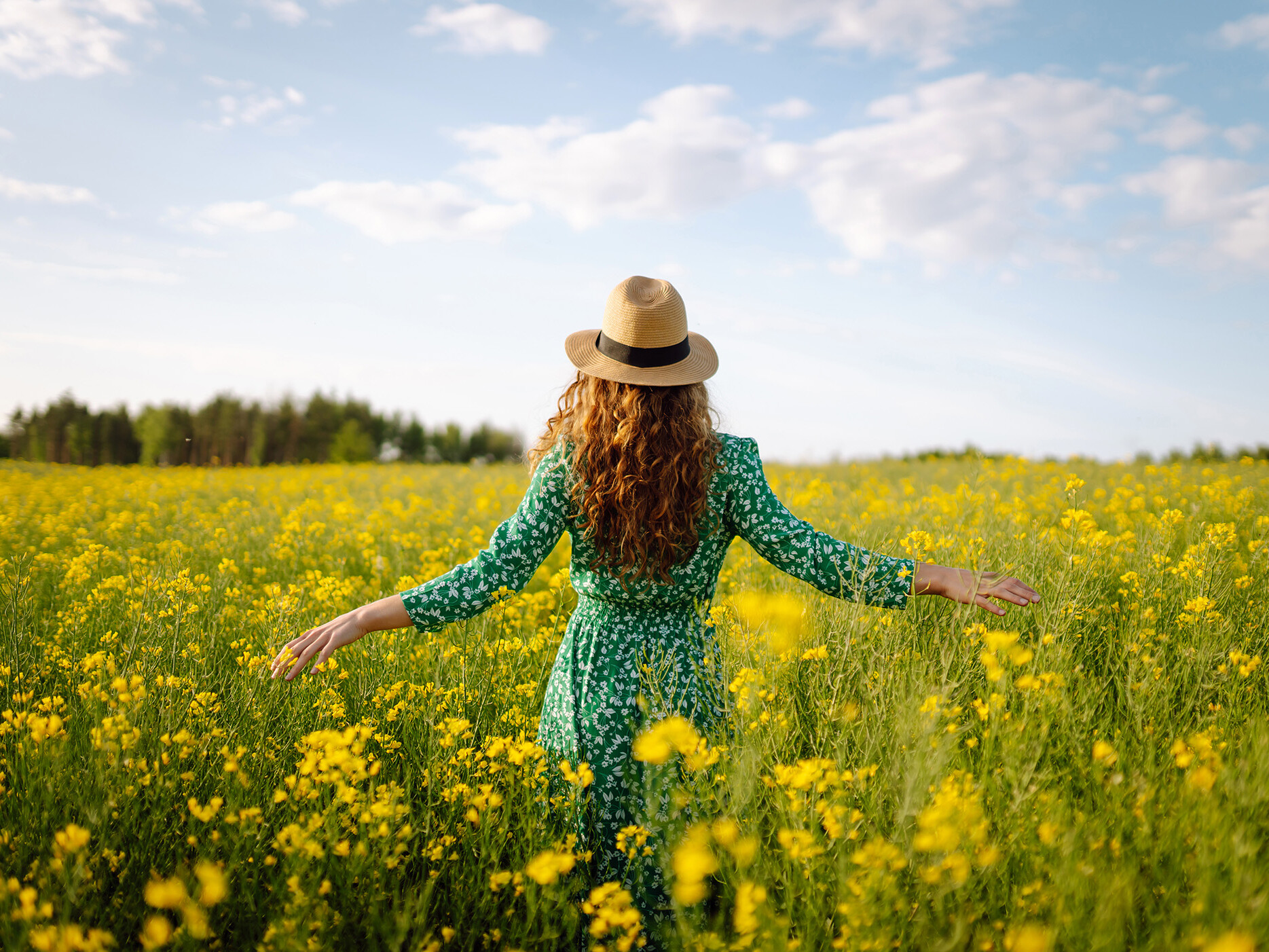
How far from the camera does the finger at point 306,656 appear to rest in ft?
5.66

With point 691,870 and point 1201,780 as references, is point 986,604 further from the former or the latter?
point 691,870

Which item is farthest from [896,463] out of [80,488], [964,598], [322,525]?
[80,488]

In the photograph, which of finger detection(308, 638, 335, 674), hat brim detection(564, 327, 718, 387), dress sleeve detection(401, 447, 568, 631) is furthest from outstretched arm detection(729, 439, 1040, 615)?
finger detection(308, 638, 335, 674)

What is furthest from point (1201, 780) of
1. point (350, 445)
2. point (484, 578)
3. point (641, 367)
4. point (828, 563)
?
point (350, 445)

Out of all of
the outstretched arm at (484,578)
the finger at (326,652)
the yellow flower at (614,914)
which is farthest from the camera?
the outstretched arm at (484,578)

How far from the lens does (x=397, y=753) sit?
94.5 inches

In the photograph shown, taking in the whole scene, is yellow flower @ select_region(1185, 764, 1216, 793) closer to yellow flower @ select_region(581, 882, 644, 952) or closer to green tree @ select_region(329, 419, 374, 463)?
yellow flower @ select_region(581, 882, 644, 952)

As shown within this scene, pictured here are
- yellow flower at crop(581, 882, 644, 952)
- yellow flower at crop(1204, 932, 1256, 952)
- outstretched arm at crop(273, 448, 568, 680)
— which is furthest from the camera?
outstretched arm at crop(273, 448, 568, 680)

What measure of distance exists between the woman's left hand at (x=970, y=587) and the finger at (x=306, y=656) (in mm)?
1719

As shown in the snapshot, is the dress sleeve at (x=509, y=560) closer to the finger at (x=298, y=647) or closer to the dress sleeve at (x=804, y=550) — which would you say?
the finger at (x=298, y=647)

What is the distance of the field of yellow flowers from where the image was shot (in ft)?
4.43

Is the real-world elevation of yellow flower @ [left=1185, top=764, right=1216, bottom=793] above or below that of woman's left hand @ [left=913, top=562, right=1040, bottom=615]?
below

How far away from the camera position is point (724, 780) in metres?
1.72

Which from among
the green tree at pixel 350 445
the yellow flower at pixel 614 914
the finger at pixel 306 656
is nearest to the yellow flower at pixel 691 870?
the yellow flower at pixel 614 914
